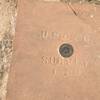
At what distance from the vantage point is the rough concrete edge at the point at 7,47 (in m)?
3.28

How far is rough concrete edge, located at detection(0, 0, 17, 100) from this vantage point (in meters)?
3.28

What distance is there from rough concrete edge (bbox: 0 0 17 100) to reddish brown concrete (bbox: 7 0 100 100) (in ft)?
0.22

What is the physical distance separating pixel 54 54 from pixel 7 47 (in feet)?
1.90

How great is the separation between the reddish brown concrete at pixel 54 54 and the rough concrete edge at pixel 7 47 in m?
0.07

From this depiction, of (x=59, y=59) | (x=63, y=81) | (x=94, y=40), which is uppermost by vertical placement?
(x=94, y=40)

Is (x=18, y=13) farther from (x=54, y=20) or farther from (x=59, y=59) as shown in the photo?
(x=59, y=59)

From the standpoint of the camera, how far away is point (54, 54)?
3.33 meters

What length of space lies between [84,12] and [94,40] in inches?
14.5

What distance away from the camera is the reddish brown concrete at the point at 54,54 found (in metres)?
3.20

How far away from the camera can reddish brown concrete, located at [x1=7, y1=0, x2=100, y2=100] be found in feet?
10.5

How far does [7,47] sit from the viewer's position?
3.39m

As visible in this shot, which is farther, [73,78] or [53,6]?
[53,6]

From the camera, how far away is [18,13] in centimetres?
346

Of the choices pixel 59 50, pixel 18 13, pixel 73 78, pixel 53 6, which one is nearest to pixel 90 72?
pixel 73 78
